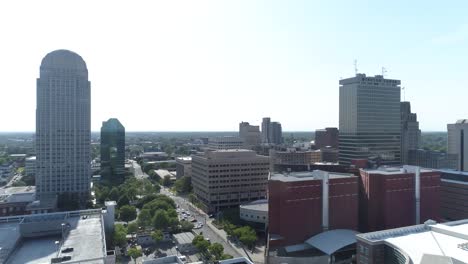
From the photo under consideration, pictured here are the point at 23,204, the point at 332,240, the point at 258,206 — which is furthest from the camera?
the point at 23,204

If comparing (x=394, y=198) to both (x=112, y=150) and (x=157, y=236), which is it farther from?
(x=112, y=150)

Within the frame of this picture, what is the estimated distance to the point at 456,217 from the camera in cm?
8700

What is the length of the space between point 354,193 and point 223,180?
4201 cm

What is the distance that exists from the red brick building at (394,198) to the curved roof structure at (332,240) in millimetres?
8352

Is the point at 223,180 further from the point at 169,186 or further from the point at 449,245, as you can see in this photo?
the point at 449,245

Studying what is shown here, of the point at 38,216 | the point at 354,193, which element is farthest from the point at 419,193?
the point at 38,216

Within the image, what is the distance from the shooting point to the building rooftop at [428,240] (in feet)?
149

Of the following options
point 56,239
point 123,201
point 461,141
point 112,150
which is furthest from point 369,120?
point 56,239

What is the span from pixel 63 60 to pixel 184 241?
251 feet

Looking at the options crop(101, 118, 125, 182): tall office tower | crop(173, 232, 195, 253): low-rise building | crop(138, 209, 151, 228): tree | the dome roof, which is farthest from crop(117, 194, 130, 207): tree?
the dome roof

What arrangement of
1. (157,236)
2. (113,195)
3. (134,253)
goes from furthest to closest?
1. (113,195)
2. (157,236)
3. (134,253)

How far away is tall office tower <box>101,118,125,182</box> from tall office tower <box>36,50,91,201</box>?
22.7 meters

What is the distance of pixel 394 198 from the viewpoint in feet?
236

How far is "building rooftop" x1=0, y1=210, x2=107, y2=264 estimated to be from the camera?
4441cm
